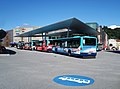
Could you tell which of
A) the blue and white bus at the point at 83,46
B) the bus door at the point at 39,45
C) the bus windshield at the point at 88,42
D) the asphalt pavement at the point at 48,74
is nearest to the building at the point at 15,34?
the bus door at the point at 39,45

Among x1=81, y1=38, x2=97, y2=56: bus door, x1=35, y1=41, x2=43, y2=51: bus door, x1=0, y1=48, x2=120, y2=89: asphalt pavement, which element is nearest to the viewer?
x1=0, y1=48, x2=120, y2=89: asphalt pavement

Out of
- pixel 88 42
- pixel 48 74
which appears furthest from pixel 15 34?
pixel 48 74

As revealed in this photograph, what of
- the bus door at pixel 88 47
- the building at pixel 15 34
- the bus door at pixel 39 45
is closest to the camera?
the bus door at pixel 88 47

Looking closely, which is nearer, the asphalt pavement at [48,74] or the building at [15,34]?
the asphalt pavement at [48,74]

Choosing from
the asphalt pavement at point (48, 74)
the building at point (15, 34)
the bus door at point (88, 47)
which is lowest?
the asphalt pavement at point (48, 74)

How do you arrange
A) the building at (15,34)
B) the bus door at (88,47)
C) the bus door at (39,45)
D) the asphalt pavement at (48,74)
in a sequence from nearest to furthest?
the asphalt pavement at (48,74), the bus door at (88,47), the bus door at (39,45), the building at (15,34)

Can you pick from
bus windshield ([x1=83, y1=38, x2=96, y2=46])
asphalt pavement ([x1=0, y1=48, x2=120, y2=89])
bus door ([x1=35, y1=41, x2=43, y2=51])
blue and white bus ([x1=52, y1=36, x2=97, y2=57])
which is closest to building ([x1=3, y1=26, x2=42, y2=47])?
bus door ([x1=35, y1=41, x2=43, y2=51])

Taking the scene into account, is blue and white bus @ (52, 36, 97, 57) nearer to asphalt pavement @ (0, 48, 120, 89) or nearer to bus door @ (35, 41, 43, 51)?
asphalt pavement @ (0, 48, 120, 89)

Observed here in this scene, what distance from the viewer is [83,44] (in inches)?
757

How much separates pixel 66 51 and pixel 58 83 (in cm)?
1701

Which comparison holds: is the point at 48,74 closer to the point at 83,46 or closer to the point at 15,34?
the point at 83,46

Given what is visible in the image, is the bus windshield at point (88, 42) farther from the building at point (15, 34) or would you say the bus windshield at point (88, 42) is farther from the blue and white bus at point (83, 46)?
the building at point (15, 34)

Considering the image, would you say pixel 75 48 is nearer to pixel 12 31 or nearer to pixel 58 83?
pixel 58 83

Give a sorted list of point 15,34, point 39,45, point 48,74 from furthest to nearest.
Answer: point 15,34
point 39,45
point 48,74
